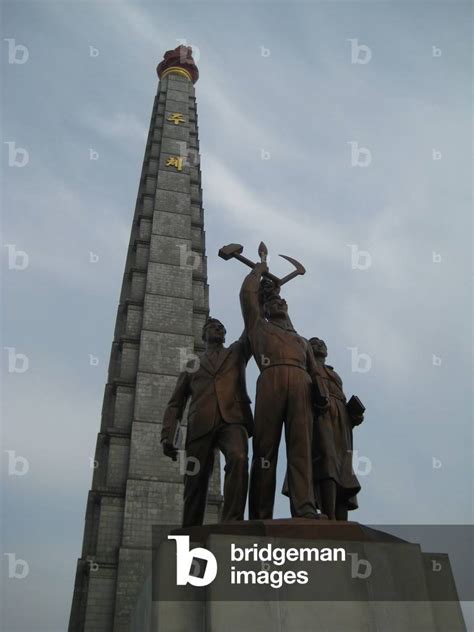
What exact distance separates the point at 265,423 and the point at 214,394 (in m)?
0.64

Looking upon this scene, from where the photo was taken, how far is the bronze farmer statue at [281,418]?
18.1ft

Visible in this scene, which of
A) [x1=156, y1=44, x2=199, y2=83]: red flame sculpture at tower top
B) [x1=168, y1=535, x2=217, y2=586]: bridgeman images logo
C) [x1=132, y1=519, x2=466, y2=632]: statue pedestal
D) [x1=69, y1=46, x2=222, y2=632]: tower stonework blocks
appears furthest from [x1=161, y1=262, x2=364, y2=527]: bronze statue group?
[x1=156, y1=44, x2=199, y2=83]: red flame sculpture at tower top

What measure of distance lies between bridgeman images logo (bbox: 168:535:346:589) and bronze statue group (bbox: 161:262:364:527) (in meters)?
0.57

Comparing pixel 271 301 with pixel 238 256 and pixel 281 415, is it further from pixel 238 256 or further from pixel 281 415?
pixel 281 415

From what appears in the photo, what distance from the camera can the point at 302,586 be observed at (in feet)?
15.2

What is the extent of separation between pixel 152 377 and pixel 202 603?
12564 millimetres

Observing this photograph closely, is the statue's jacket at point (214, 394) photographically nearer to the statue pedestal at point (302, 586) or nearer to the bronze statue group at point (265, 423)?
the bronze statue group at point (265, 423)

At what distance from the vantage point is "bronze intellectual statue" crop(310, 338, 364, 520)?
590 cm

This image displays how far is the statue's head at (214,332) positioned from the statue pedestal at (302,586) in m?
2.17

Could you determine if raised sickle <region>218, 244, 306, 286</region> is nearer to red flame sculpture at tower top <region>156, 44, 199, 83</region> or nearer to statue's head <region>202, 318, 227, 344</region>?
statue's head <region>202, 318, 227, 344</region>

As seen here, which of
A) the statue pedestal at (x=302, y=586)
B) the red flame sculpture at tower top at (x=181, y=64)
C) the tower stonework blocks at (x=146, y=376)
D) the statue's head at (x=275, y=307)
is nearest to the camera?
the statue pedestal at (x=302, y=586)

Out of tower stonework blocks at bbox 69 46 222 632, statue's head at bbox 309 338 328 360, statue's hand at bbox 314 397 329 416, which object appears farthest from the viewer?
tower stonework blocks at bbox 69 46 222 632

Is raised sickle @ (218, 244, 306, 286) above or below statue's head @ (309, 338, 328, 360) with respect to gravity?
above

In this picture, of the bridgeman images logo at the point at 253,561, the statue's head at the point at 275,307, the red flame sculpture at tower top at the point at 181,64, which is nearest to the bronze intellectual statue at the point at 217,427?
the statue's head at the point at 275,307
